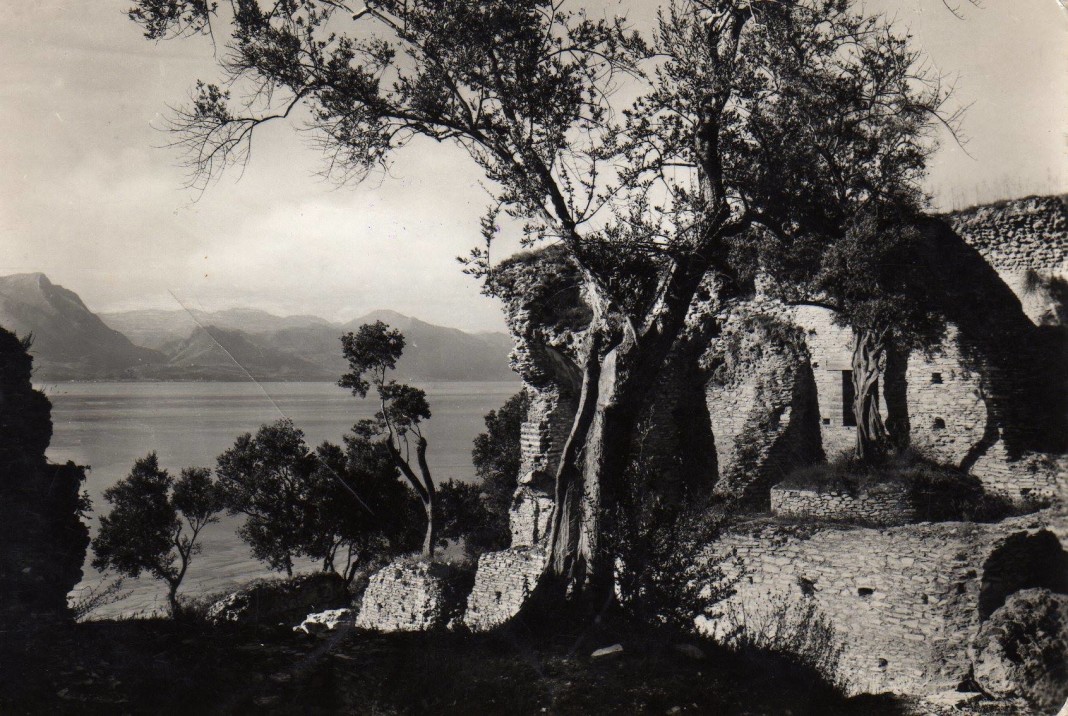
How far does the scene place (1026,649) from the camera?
341 inches

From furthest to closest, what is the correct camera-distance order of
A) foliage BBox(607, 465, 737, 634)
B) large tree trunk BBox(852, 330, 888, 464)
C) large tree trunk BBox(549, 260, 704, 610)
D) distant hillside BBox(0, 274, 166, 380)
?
large tree trunk BBox(852, 330, 888, 464), distant hillside BBox(0, 274, 166, 380), large tree trunk BBox(549, 260, 704, 610), foliage BBox(607, 465, 737, 634)

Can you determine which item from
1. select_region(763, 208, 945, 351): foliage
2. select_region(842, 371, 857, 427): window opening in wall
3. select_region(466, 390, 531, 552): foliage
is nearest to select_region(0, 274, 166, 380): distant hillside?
select_region(763, 208, 945, 351): foliage

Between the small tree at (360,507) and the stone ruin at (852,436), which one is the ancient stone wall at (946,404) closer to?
the stone ruin at (852,436)

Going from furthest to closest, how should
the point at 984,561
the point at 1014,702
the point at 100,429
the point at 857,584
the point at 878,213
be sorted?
the point at 100,429
the point at 878,213
the point at 857,584
the point at 984,561
the point at 1014,702

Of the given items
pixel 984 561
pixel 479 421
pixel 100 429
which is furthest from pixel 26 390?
pixel 479 421

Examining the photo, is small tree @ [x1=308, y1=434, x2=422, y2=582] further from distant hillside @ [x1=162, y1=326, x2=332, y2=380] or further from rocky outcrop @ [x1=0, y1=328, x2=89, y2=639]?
rocky outcrop @ [x1=0, y1=328, x2=89, y2=639]

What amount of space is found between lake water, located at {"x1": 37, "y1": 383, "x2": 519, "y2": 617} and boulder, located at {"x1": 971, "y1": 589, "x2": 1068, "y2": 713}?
19614 mm

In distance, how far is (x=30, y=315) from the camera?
12.4 m

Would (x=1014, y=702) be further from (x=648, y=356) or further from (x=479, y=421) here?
(x=479, y=421)

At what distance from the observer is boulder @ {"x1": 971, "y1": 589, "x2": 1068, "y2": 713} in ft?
27.2

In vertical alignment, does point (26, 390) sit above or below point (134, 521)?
above

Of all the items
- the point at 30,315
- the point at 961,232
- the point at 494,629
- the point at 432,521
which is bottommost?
the point at 432,521

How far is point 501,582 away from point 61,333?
10.0 m

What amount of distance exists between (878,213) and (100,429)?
116ft
